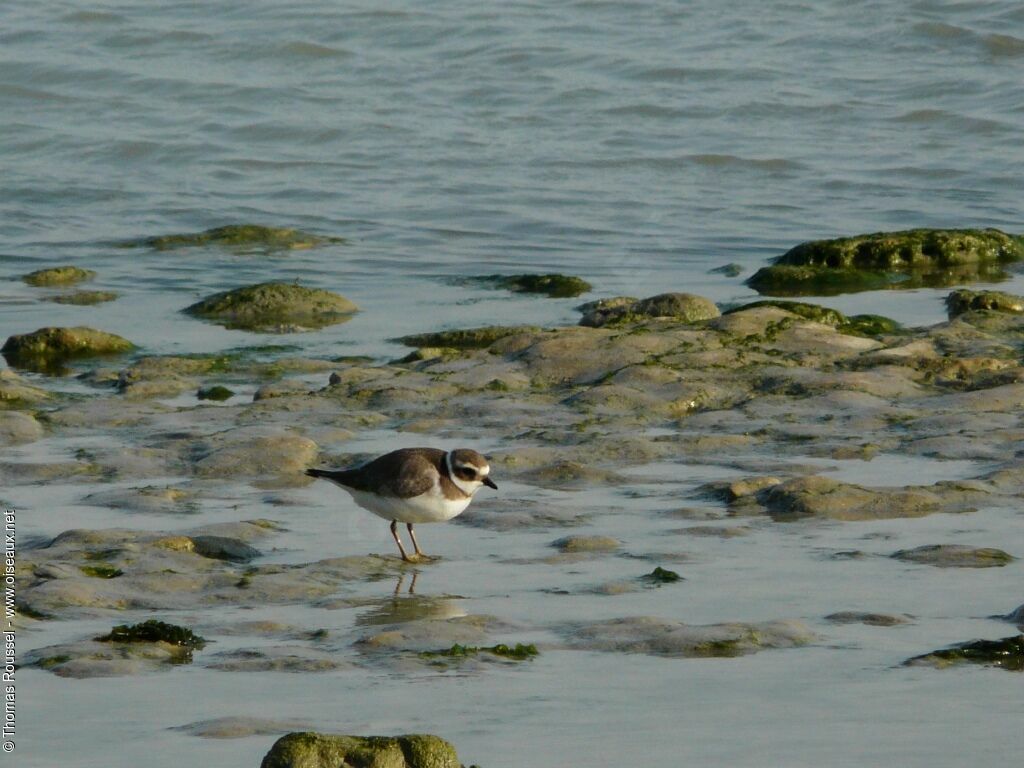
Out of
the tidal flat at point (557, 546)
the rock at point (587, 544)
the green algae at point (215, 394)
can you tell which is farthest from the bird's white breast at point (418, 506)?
the green algae at point (215, 394)

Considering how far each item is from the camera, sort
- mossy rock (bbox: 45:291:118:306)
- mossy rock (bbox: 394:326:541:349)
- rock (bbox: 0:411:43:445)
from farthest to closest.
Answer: mossy rock (bbox: 45:291:118:306), mossy rock (bbox: 394:326:541:349), rock (bbox: 0:411:43:445)

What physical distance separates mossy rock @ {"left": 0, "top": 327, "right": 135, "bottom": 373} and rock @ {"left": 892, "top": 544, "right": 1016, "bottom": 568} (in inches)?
273

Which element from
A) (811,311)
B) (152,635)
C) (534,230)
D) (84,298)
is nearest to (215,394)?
(84,298)

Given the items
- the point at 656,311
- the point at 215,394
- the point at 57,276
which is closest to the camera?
the point at 215,394

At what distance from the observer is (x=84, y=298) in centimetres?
1514

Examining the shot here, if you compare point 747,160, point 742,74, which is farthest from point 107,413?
point 742,74

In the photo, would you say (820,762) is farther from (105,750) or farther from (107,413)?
(107,413)

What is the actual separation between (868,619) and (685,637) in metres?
0.76

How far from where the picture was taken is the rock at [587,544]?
26.2 feet

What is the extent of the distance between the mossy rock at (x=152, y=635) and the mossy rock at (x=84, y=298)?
8.65 meters

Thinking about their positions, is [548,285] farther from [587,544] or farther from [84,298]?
[587,544]

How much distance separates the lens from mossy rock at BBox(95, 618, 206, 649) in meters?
6.66

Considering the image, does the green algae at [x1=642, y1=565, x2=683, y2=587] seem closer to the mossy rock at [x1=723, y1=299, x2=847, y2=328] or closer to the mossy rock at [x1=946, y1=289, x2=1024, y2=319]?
the mossy rock at [x1=723, y1=299, x2=847, y2=328]

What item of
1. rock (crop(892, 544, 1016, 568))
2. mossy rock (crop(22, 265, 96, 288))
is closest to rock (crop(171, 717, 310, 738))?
rock (crop(892, 544, 1016, 568))
